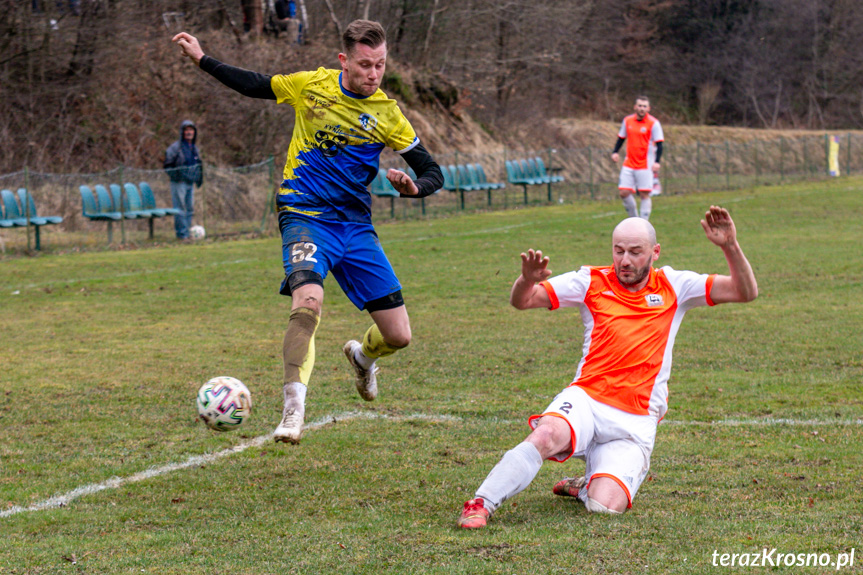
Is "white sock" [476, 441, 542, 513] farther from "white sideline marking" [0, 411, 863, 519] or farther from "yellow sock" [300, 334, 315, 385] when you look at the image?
"white sideline marking" [0, 411, 863, 519]

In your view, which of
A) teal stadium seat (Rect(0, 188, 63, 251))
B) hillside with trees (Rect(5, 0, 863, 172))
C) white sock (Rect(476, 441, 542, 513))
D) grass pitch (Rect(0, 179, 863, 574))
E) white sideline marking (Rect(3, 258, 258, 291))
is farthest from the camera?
hillside with trees (Rect(5, 0, 863, 172))

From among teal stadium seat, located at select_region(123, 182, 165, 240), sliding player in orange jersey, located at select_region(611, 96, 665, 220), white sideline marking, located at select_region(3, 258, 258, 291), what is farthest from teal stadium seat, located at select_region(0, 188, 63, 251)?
sliding player in orange jersey, located at select_region(611, 96, 665, 220)

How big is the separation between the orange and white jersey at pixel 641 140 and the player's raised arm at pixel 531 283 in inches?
575

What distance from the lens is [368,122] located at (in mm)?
5836

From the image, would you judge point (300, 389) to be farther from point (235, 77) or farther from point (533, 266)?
point (235, 77)

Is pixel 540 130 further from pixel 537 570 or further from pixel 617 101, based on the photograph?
pixel 537 570

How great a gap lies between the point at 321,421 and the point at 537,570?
3.14m

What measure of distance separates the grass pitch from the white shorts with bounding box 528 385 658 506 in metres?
0.22

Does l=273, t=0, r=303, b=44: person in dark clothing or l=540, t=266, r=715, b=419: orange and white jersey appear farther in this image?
l=273, t=0, r=303, b=44: person in dark clothing

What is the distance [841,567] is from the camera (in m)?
3.67

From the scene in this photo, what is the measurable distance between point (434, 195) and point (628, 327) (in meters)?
24.2

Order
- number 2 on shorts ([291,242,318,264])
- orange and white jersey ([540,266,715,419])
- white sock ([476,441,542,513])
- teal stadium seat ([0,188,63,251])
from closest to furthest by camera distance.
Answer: white sock ([476,441,542,513])
orange and white jersey ([540,266,715,419])
number 2 on shorts ([291,242,318,264])
teal stadium seat ([0,188,63,251])

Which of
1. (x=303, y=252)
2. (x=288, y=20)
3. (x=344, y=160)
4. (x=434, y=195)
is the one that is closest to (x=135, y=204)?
(x=434, y=195)

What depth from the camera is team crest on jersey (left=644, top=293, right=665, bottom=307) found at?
496 centimetres
